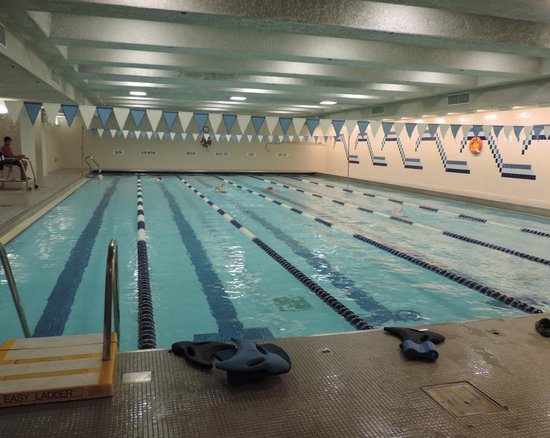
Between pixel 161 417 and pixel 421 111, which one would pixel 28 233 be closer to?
pixel 161 417

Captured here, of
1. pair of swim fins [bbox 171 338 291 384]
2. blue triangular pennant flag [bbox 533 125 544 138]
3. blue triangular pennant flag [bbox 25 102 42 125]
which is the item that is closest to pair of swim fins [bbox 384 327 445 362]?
pair of swim fins [bbox 171 338 291 384]

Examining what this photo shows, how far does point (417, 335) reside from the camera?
2707mm

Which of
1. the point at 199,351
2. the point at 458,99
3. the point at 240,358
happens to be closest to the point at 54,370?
the point at 199,351

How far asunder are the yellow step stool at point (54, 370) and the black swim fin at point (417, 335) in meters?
1.59

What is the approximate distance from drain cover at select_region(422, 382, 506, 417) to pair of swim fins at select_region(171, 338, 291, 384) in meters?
0.69

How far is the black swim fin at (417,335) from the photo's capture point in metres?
2.67

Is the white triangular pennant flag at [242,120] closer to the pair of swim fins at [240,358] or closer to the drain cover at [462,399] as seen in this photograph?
the pair of swim fins at [240,358]

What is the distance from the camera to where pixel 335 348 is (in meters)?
2.61

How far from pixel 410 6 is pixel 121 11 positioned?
3.40 meters

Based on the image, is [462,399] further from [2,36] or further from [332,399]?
[2,36]

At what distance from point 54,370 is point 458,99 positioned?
11.9 metres

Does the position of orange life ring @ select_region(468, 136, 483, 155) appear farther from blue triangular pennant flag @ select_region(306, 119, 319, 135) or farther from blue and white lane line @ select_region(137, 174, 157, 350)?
blue and white lane line @ select_region(137, 174, 157, 350)

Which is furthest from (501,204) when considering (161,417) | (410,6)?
(161,417)

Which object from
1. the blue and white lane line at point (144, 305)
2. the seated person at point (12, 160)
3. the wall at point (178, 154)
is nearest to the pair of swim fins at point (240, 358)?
the blue and white lane line at point (144, 305)
